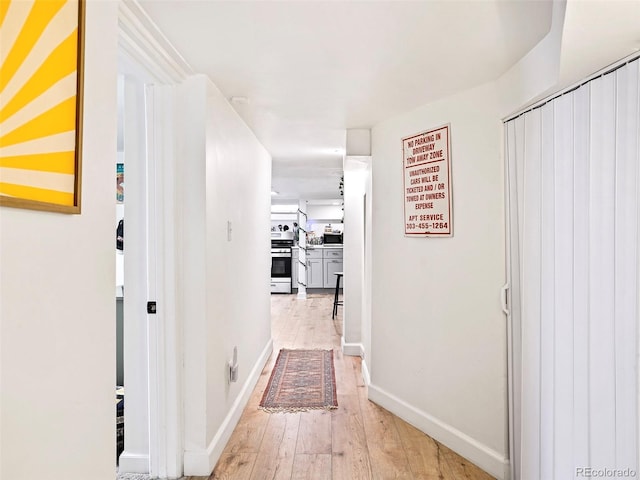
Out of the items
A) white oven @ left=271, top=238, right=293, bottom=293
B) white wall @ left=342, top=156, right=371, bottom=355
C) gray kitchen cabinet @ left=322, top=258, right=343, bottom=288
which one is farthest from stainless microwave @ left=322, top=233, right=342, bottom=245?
white wall @ left=342, top=156, right=371, bottom=355

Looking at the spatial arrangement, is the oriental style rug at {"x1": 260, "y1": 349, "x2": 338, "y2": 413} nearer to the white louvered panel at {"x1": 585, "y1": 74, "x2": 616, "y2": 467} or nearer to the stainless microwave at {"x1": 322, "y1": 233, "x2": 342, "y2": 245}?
the white louvered panel at {"x1": 585, "y1": 74, "x2": 616, "y2": 467}

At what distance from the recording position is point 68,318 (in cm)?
121

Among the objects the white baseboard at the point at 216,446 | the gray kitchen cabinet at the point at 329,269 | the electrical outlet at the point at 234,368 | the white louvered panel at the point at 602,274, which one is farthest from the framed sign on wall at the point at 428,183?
the gray kitchen cabinet at the point at 329,269

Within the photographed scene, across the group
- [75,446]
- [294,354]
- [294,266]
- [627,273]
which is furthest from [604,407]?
[294,266]

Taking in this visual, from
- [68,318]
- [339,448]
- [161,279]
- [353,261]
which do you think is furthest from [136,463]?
[353,261]

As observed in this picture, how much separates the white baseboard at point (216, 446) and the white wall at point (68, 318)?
103cm

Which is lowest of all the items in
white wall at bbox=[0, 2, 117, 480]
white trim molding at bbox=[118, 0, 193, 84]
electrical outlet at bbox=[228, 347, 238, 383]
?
electrical outlet at bbox=[228, 347, 238, 383]

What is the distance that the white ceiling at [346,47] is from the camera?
1.72 m

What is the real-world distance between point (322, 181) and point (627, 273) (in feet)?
18.6

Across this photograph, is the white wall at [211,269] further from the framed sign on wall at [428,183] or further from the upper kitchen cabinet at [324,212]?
the upper kitchen cabinet at [324,212]

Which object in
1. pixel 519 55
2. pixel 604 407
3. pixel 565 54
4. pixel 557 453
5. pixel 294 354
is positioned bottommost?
pixel 294 354

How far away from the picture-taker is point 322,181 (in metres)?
7.11

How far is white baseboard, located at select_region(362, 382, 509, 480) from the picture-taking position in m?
2.43

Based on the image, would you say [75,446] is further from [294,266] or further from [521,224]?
[294,266]
